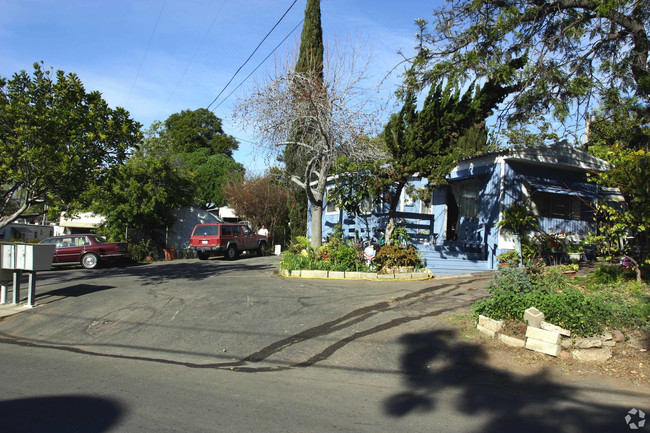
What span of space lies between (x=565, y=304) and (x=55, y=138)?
12304mm

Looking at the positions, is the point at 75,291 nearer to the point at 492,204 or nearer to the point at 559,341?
the point at 559,341

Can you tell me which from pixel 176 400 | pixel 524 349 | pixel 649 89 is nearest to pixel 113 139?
pixel 176 400

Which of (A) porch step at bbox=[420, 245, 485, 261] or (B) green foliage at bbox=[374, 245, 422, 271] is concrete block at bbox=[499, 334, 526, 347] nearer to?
(B) green foliage at bbox=[374, 245, 422, 271]

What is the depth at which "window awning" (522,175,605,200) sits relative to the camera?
1439cm

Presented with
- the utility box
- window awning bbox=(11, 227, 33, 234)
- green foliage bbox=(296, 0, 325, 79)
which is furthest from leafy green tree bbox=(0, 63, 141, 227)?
window awning bbox=(11, 227, 33, 234)

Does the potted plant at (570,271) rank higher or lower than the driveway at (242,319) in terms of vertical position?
higher

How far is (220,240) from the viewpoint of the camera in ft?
74.2

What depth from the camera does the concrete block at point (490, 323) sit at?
702cm

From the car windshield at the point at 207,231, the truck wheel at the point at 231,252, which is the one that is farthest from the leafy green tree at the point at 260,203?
the car windshield at the point at 207,231

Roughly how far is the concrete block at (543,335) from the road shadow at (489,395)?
1.97 feet

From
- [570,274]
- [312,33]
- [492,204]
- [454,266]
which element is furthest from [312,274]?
[312,33]

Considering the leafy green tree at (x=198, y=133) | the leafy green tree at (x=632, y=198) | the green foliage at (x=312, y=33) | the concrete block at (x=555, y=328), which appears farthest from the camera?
the leafy green tree at (x=198, y=133)

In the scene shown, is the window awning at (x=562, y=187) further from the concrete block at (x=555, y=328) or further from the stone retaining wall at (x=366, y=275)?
the concrete block at (x=555, y=328)

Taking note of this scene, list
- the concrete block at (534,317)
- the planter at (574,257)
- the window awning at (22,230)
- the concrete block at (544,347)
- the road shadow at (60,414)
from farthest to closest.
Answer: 1. the window awning at (22,230)
2. the planter at (574,257)
3. the concrete block at (534,317)
4. the concrete block at (544,347)
5. the road shadow at (60,414)
